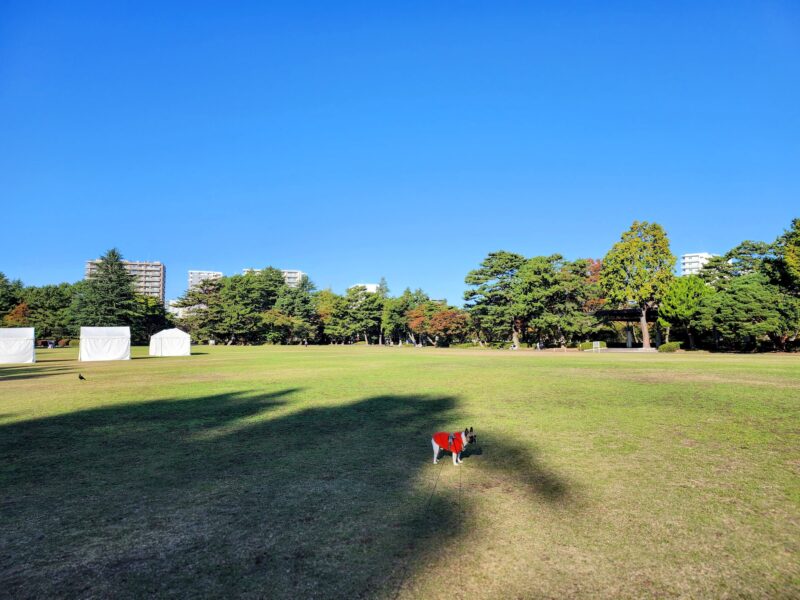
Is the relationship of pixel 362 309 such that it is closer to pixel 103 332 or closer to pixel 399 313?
pixel 399 313

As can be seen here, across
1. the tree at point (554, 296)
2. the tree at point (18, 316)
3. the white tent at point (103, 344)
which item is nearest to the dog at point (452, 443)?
the white tent at point (103, 344)

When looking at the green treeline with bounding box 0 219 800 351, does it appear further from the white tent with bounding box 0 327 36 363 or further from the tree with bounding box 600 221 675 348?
the white tent with bounding box 0 327 36 363

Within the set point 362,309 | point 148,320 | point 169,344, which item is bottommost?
point 169,344

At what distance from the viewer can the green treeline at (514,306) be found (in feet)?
126

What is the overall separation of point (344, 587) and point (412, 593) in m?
0.48

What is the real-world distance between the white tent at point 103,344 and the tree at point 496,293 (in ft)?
131

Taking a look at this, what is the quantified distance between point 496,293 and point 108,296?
5552 centimetres

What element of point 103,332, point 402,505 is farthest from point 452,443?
point 103,332

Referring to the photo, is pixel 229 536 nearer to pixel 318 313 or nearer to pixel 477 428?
pixel 477 428

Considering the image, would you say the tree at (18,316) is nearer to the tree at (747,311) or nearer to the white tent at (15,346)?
the white tent at (15,346)

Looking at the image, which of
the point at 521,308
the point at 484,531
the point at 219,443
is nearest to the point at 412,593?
the point at 484,531

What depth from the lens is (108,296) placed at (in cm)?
6266

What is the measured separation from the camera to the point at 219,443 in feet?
23.6

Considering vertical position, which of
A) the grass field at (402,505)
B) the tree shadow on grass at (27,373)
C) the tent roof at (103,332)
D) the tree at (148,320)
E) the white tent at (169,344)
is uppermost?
the tree at (148,320)
